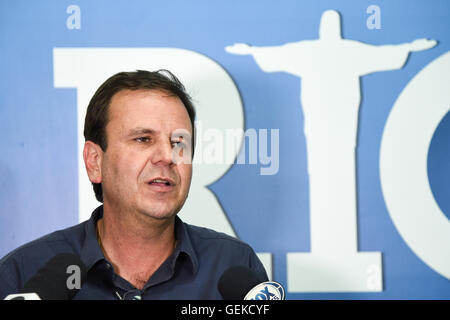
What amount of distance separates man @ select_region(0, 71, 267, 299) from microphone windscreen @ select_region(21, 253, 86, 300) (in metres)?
0.24

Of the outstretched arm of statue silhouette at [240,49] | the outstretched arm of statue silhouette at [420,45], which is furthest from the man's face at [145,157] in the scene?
the outstretched arm of statue silhouette at [420,45]

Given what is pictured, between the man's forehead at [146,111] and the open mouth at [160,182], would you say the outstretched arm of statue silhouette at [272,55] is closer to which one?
the man's forehead at [146,111]

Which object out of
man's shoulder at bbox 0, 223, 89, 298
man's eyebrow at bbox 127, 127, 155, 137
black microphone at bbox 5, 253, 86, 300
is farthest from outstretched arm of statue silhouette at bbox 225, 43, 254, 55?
black microphone at bbox 5, 253, 86, 300

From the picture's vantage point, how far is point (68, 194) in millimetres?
2047

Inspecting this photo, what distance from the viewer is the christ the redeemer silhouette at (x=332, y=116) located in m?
2.10

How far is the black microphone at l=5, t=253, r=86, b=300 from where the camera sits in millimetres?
1267

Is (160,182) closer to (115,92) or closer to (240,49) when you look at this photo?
(115,92)

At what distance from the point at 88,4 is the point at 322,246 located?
134cm

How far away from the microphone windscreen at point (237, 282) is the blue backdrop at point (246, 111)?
0.57 metres

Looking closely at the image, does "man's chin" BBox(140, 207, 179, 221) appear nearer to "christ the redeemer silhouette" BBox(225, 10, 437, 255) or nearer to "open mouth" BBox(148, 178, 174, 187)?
"open mouth" BBox(148, 178, 174, 187)

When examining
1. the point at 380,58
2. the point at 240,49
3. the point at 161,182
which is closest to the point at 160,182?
the point at 161,182

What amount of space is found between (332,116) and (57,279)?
4.11 feet
